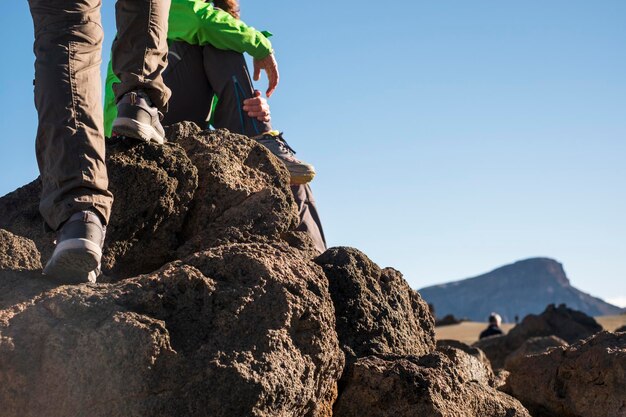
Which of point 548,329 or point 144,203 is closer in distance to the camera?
point 144,203

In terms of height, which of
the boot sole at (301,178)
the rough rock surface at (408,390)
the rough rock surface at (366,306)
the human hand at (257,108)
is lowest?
the rough rock surface at (408,390)

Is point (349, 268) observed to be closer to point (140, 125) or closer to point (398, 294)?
point (398, 294)

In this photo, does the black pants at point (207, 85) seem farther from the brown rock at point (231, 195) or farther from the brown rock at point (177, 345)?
the brown rock at point (177, 345)

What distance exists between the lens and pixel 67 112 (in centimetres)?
368

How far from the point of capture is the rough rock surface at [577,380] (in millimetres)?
4805

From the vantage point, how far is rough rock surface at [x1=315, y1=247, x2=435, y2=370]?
4199 millimetres

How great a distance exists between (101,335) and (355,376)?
1.16 meters

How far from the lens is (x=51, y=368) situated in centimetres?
309

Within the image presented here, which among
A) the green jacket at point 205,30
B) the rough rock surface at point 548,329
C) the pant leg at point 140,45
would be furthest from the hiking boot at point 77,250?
the rough rock surface at point 548,329

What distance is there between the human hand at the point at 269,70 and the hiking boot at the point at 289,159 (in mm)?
899

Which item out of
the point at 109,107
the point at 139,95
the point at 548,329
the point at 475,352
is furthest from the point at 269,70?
the point at 548,329

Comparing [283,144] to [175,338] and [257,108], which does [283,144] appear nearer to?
[257,108]

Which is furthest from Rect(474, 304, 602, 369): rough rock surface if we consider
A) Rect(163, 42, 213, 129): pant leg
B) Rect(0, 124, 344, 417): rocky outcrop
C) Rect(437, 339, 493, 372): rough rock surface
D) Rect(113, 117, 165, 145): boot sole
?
Rect(0, 124, 344, 417): rocky outcrop

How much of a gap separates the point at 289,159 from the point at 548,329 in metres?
12.5
